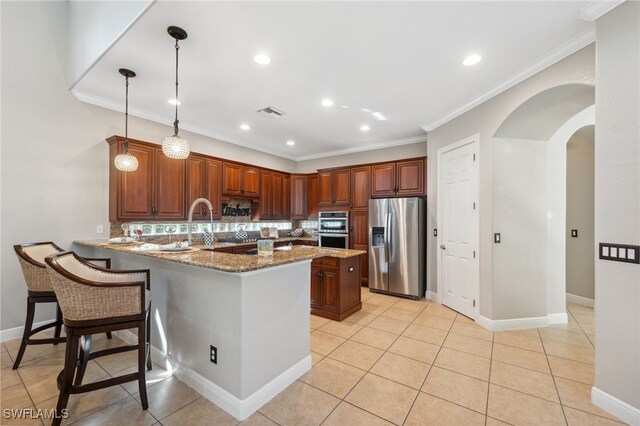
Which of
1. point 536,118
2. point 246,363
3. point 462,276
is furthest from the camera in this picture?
point 462,276

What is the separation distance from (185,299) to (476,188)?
11.4 ft

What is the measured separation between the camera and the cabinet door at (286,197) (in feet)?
19.3

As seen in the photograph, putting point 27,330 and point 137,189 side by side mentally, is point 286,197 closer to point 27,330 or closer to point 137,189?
point 137,189

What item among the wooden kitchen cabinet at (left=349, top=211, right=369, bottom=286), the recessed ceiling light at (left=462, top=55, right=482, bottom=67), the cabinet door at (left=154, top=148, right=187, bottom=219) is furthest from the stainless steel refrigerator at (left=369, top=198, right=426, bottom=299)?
the cabinet door at (left=154, top=148, right=187, bottom=219)

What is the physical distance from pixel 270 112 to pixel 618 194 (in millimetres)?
3642

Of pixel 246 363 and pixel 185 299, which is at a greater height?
pixel 185 299

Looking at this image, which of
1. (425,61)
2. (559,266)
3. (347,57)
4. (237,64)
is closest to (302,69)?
(347,57)

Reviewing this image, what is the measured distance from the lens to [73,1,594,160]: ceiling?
1.96 m

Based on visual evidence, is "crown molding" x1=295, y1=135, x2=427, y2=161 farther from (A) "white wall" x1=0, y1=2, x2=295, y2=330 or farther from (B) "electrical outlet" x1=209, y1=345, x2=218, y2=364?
(B) "electrical outlet" x1=209, y1=345, x2=218, y2=364

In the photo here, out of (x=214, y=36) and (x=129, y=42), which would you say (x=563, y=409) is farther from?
(x=129, y=42)

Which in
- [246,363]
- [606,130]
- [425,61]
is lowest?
[246,363]

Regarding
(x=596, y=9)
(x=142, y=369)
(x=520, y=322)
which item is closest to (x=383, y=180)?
(x=520, y=322)

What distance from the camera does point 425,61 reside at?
2.55 meters

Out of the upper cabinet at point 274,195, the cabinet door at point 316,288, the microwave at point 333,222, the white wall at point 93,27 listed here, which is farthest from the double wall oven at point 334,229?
the white wall at point 93,27
